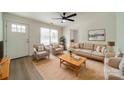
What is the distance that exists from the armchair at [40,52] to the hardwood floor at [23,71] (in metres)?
0.29

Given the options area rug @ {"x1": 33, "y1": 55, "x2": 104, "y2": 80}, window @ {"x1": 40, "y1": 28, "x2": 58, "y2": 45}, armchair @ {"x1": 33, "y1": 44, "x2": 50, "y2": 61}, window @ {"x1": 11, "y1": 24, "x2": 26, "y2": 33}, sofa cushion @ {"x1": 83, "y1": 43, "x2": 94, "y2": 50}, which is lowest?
area rug @ {"x1": 33, "y1": 55, "x2": 104, "y2": 80}

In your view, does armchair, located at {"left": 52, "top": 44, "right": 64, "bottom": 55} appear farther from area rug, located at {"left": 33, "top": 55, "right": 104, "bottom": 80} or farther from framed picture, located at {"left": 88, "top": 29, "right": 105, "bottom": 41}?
framed picture, located at {"left": 88, "top": 29, "right": 105, "bottom": 41}

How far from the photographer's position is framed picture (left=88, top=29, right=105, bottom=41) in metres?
3.08

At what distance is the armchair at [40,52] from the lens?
316cm

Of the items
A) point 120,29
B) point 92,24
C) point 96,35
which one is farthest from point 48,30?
point 120,29

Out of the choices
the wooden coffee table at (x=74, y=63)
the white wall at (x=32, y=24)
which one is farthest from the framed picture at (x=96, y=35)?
the white wall at (x=32, y=24)

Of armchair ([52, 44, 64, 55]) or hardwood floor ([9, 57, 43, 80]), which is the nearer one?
hardwood floor ([9, 57, 43, 80])

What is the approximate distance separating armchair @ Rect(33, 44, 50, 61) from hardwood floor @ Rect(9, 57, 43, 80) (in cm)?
29

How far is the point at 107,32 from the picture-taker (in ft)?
9.89

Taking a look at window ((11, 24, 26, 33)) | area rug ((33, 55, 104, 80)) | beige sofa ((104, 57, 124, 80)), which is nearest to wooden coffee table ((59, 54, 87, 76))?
area rug ((33, 55, 104, 80))

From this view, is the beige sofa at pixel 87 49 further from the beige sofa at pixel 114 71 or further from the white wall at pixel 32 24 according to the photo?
the white wall at pixel 32 24
